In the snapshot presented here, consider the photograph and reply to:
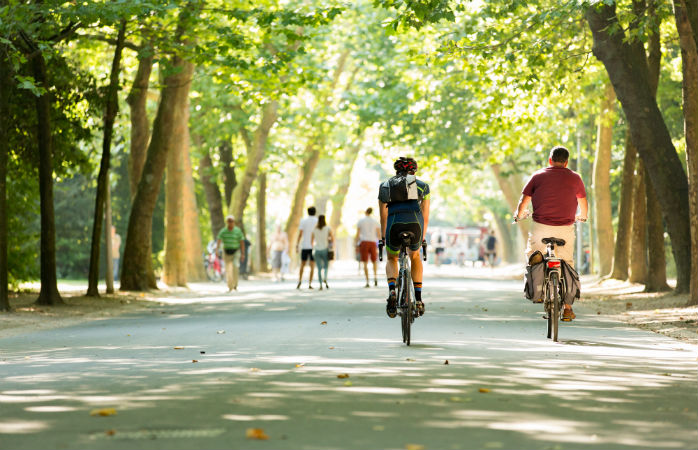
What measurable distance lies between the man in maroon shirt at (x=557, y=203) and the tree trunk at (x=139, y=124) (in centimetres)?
1512

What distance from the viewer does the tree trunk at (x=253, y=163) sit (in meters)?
42.0

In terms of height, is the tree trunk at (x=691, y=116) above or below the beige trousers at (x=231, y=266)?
above

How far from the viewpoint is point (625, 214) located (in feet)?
95.5

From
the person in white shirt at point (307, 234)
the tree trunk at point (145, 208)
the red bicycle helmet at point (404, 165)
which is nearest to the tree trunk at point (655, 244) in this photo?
the person in white shirt at point (307, 234)

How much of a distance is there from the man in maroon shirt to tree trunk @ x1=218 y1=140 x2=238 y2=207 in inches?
1283

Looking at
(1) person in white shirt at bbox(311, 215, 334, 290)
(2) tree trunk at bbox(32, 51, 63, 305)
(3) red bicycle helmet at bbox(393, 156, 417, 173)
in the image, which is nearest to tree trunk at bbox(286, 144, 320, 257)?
(1) person in white shirt at bbox(311, 215, 334, 290)

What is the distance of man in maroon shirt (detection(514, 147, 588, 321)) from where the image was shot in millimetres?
13492

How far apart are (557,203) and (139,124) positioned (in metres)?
16.4

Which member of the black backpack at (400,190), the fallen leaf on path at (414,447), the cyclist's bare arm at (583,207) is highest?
the black backpack at (400,190)

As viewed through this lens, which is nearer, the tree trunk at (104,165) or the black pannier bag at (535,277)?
the black pannier bag at (535,277)

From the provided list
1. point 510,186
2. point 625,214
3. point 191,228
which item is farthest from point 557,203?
point 510,186

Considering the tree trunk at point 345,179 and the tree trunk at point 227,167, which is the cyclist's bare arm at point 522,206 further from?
the tree trunk at point 345,179

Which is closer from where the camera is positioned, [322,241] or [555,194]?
[555,194]

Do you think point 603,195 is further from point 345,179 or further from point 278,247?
point 345,179
